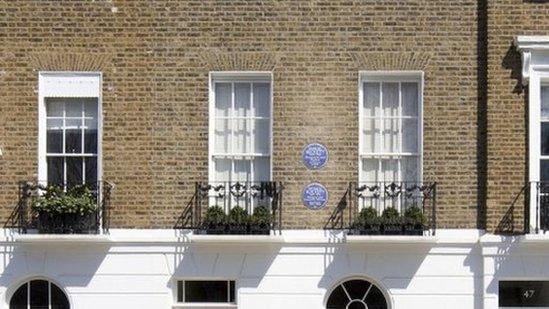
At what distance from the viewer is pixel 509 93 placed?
1456 centimetres

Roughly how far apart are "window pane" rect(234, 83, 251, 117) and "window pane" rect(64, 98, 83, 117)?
2.35m

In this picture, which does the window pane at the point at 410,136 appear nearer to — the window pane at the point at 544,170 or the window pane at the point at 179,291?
the window pane at the point at 544,170

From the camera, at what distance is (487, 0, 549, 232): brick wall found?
14492 mm

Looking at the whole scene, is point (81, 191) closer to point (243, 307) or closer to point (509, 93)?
point (243, 307)

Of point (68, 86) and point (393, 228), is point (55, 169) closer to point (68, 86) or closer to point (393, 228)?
point (68, 86)

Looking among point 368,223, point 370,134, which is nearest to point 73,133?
point 370,134

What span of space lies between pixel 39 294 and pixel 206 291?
2.49 meters

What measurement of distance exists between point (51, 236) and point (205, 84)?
3.14m

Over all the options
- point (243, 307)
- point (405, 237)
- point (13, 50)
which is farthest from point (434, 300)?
point (13, 50)

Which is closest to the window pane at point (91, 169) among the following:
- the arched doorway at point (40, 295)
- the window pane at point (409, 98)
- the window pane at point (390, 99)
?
the arched doorway at point (40, 295)

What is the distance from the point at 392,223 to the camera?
14.3m

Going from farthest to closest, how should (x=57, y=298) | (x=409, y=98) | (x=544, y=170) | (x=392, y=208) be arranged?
(x=409, y=98) < (x=57, y=298) < (x=544, y=170) < (x=392, y=208)

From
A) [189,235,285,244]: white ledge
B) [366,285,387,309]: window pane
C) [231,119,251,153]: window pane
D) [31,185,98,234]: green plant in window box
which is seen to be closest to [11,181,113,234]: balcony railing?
[31,185,98,234]: green plant in window box

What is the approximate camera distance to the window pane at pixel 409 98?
49.3 feet
